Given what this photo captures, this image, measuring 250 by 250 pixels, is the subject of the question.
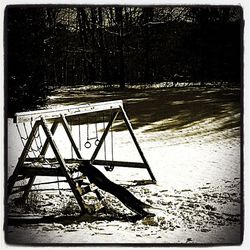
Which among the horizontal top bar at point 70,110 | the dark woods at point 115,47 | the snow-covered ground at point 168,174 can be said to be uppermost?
the dark woods at point 115,47

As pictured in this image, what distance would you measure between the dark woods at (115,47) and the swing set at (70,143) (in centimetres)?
9

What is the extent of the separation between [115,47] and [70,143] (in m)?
0.39

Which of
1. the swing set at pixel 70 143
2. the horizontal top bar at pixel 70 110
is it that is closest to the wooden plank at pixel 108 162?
the swing set at pixel 70 143

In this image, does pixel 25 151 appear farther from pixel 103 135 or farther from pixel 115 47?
pixel 115 47

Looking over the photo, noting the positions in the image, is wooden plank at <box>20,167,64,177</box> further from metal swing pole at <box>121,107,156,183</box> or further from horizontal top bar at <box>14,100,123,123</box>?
metal swing pole at <box>121,107,156,183</box>

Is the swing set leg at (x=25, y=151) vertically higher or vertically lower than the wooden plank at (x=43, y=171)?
higher

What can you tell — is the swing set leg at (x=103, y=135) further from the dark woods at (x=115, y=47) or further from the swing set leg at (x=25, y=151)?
the swing set leg at (x=25, y=151)

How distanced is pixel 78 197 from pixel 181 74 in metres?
0.58

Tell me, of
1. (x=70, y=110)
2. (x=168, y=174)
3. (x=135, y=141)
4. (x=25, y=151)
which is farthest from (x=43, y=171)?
(x=168, y=174)

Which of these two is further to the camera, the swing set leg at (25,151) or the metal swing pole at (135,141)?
the metal swing pole at (135,141)

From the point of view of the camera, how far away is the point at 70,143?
2.70 m

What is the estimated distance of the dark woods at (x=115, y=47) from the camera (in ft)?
8.78
